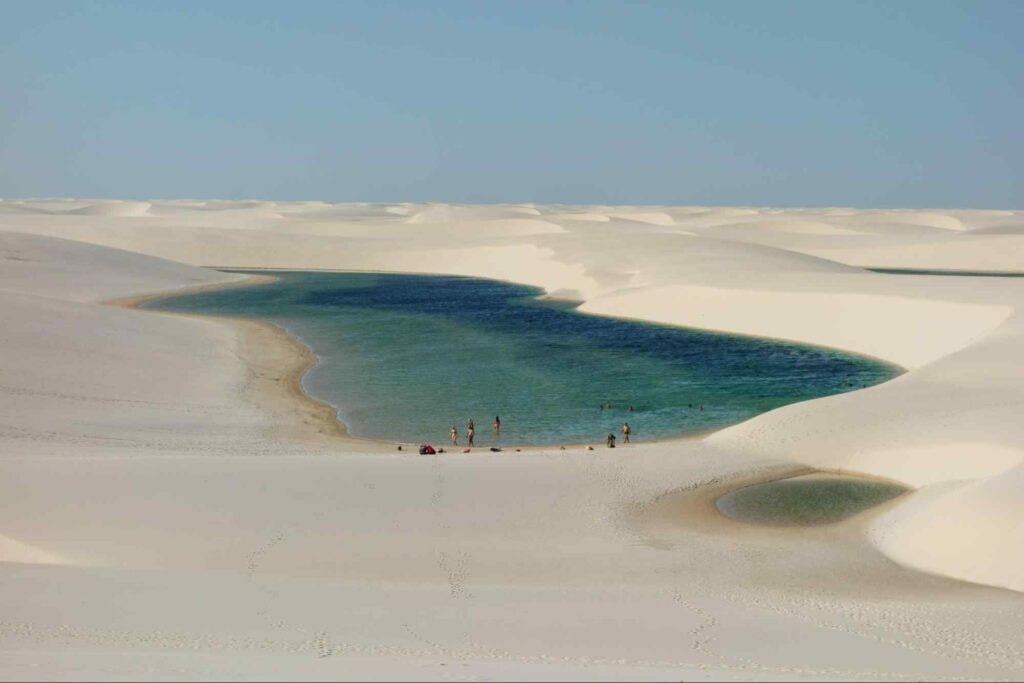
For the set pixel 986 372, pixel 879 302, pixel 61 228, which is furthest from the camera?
pixel 61 228

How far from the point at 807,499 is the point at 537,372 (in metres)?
13.2

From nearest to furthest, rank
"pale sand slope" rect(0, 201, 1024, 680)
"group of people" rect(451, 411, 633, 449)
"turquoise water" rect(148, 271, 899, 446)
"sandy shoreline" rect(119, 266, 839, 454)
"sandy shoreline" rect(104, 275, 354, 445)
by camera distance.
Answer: "pale sand slope" rect(0, 201, 1024, 680) → "group of people" rect(451, 411, 633, 449) → "sandy shoreline" rect(119, 266, 839, 454) → "sandy shoreline" rect(104, 275, 354, 445) → "turquoise water" rect(148, 271, 899, 446)

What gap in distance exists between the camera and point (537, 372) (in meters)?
27.2

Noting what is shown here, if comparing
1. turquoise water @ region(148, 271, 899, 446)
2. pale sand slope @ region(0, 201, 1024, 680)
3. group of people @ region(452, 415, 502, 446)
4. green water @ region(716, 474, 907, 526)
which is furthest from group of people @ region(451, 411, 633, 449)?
green water @ region(716, 474, 907, 526)

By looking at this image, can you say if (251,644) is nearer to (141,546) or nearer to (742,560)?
(141,546)

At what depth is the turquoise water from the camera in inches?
834

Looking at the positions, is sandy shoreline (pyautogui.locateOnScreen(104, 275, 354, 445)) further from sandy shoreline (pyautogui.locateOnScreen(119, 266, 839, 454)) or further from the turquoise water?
the turquoise water

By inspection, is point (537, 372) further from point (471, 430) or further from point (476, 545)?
point (476, 545)

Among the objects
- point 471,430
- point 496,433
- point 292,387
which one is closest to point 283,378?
point 292,387

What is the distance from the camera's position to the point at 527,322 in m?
38.5

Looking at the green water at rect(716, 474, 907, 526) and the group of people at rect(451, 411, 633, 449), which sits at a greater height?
the green water at rect(716, 474, 907, 526)

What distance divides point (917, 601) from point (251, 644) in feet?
19.7

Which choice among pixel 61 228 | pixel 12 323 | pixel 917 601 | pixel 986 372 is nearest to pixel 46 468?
pixel 917 601

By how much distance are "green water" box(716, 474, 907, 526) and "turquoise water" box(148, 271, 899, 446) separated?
4.75 metres
